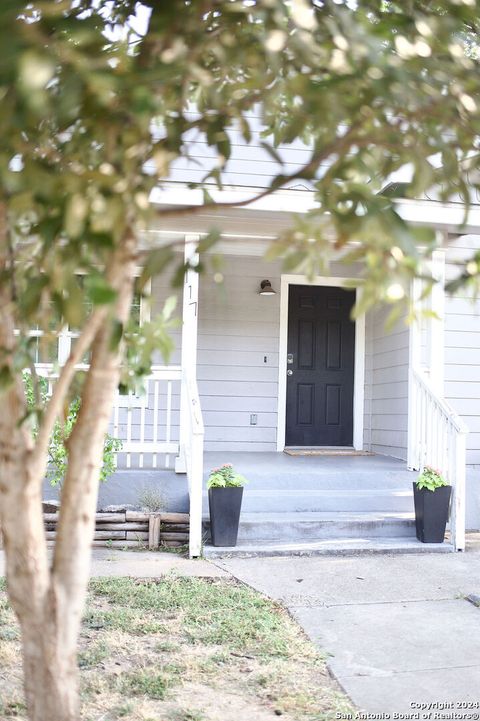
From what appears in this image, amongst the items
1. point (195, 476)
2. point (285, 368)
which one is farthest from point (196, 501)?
point (285, 368)

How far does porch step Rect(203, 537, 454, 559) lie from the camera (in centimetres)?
542

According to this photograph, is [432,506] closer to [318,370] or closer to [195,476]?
[195,476]

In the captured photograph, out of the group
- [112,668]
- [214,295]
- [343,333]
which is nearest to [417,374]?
[343,333]

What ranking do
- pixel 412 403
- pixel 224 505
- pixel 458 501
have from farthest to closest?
pixel 412 403 < pixel 458 501 < pixel 224 505

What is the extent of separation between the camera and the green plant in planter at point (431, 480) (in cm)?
571

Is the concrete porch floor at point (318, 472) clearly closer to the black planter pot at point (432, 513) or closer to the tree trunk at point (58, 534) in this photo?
the black planter pot at point (432, 513)

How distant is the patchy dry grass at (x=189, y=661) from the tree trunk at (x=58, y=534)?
0.99m

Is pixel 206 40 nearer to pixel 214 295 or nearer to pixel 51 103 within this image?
pixel 51 103

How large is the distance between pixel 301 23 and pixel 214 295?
6.82 metres

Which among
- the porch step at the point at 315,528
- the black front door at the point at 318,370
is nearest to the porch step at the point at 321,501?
the porch step at the point at 315,528

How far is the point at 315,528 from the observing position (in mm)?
5801

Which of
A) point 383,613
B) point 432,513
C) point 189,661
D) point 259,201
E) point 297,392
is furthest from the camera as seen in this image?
point 297,392

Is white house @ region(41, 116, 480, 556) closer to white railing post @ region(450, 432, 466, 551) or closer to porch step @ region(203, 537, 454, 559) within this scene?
white railing post @ region(450, 432, 466, 551)

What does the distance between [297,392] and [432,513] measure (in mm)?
2886
